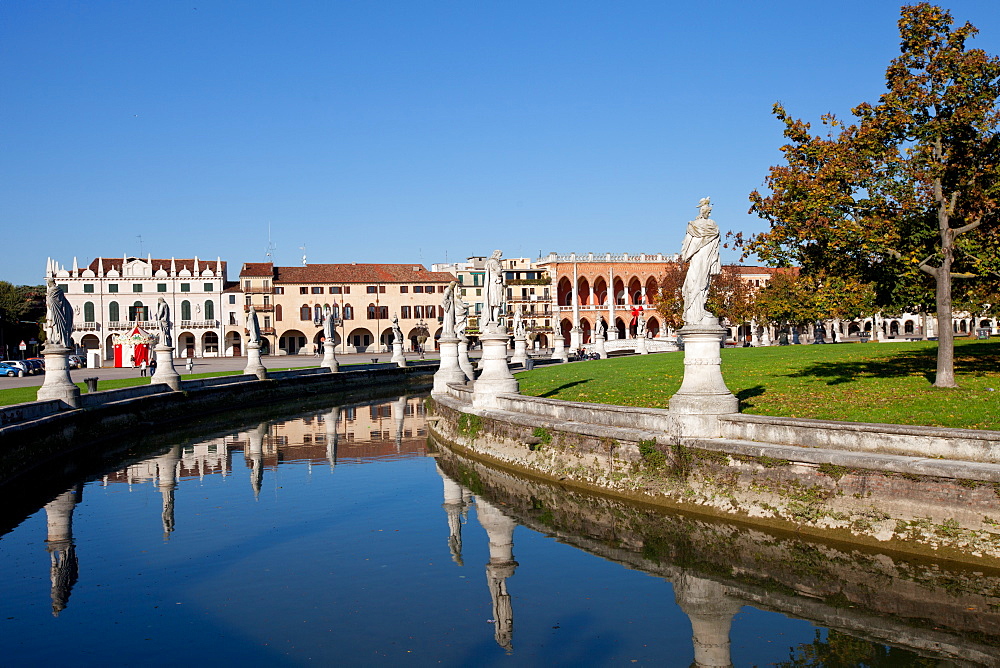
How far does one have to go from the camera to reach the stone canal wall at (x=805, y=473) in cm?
955

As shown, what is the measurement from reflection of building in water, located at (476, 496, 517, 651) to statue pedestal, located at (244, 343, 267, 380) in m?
25.3

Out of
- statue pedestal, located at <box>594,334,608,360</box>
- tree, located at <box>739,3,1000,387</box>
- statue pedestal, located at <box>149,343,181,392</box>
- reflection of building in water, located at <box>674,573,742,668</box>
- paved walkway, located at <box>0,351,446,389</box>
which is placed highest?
tree, located at <box>739,3,1000,387</box>

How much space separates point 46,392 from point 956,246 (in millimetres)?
21547

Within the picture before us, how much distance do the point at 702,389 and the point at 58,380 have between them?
17105mm

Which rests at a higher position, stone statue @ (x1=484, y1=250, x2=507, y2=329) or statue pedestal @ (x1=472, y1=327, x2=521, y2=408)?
stone statue @ (x1=484, y1=250, x2=507, y2=329)

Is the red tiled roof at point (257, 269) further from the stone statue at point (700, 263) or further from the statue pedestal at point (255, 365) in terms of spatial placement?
the stone statue at point (700, 263)

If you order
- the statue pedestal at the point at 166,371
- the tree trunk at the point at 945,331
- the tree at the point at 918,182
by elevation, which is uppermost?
the tree at the point at 918,182

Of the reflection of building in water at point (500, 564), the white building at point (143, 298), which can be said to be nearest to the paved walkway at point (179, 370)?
the white building at point (143, 298)

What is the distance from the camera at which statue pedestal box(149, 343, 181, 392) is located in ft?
98.9

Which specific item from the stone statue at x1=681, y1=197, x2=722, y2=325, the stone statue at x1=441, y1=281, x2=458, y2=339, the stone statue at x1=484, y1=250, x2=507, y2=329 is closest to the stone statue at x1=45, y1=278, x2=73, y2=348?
the stone statue at x1=484, y1=250, x2=507, y2=329

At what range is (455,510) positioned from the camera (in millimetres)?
14625

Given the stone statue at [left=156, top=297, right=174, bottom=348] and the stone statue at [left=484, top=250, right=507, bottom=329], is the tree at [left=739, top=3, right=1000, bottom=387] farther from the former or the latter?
the stone statue at [left=156, top=297, right=174, bottom=348]

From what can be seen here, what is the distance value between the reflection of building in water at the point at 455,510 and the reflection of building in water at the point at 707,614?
300cm

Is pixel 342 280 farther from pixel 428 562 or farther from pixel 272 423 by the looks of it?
pixel 428 562
